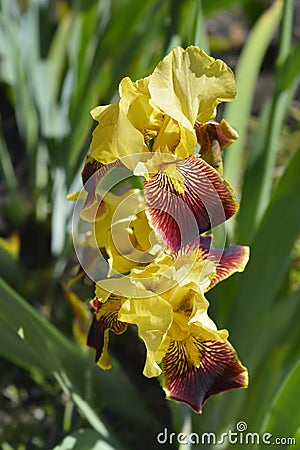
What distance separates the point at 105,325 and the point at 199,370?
→ 4.4 inches

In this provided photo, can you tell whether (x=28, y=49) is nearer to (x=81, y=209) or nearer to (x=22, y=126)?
(x=22, y=126)

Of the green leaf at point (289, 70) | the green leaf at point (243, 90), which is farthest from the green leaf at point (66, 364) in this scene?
the green leaf at point (289, 70)

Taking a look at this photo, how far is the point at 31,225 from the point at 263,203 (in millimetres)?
650

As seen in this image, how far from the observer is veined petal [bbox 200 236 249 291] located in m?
0.69

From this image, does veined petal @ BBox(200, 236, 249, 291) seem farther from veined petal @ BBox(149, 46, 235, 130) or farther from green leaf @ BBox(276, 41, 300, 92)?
green leaf @ BBox(276, 41, 300, 92)

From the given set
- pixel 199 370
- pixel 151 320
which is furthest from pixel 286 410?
pixel 151 320

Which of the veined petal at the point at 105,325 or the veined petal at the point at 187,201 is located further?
the veined petal at the point at 105,325

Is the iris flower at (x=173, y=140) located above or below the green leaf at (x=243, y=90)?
above

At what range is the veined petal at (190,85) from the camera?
599 mm

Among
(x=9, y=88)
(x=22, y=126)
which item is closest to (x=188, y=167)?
(x=22, y=126)

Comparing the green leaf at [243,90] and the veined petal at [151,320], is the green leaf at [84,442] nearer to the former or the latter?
the veined petal at [151,320]

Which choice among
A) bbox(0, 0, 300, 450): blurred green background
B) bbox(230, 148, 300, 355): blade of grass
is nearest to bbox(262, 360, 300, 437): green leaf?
bbox(0, 0, 300, 450): blurred green background

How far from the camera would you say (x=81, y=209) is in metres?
0.71

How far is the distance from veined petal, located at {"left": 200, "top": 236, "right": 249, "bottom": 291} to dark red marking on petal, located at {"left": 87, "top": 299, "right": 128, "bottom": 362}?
0.10 meters
